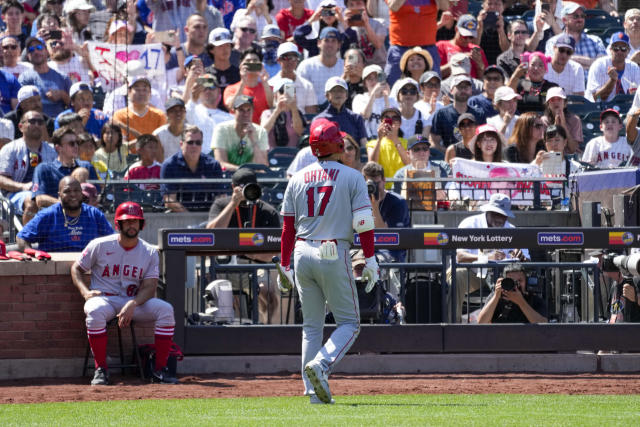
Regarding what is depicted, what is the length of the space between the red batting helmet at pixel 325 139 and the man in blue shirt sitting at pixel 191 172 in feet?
18.2

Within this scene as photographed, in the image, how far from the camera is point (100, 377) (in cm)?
896

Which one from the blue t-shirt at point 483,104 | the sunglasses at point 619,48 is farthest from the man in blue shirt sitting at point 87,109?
the sunglasses at point 619,48

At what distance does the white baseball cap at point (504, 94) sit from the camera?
14.8m

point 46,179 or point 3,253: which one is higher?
point 46,179

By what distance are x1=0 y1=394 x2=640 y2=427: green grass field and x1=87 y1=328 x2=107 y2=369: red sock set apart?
1264 mm

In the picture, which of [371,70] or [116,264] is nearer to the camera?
[116,264]

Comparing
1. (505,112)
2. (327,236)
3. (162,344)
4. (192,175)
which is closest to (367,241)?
(327,236)

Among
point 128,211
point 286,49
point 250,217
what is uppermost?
point 286,49

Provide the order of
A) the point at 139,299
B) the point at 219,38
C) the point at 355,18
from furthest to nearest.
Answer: the point at 355,18, the point at 219,38, the point at 139,299

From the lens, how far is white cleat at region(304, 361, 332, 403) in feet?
23.0

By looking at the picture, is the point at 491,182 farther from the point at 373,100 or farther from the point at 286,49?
the point at 286,49

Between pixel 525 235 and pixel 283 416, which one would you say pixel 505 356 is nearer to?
pixel 525 235

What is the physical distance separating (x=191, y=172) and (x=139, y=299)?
401cm

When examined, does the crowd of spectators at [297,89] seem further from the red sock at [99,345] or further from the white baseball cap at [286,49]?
the red sock at [99,345]
